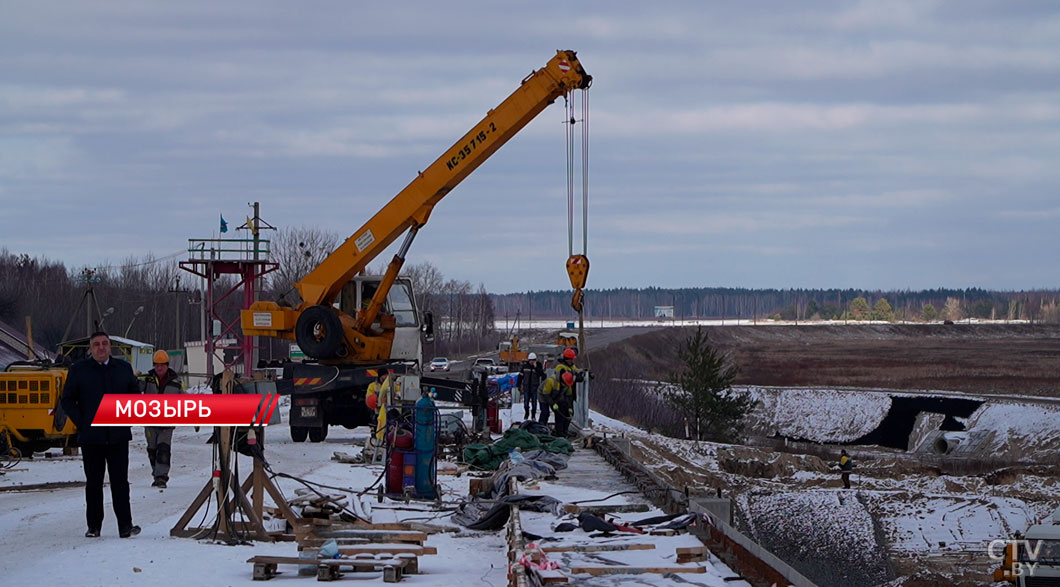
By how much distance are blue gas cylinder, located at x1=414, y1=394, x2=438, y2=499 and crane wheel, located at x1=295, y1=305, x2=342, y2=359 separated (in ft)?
30.1

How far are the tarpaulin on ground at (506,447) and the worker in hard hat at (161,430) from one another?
5427 millimetres

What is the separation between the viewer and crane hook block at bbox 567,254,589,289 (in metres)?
25.8

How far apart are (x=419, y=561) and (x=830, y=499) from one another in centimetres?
2035

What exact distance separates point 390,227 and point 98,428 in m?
14.5

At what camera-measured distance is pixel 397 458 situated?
53.9 ft

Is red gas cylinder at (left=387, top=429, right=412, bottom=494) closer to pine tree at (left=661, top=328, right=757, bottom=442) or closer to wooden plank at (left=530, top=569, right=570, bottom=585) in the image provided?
wooden plank at (left=530, top=569, right=570, bottom=585)

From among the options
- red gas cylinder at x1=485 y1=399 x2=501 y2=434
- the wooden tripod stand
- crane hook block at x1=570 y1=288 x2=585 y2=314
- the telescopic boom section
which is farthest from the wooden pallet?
red gas cylinder at x1=485 y1=399 x2=501 y2=434

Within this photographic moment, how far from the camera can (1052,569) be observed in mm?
13977

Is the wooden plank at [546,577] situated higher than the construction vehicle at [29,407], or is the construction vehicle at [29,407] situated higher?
the construction vehicle at [29,407]

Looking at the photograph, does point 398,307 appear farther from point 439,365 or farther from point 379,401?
point 439,365

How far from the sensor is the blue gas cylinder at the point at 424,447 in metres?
16.3

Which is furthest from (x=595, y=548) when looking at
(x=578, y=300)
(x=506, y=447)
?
(x=578, y=300)

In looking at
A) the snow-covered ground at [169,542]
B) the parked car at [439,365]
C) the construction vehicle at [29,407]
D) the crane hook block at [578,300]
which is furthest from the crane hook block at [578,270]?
the parked car at [439,365]
